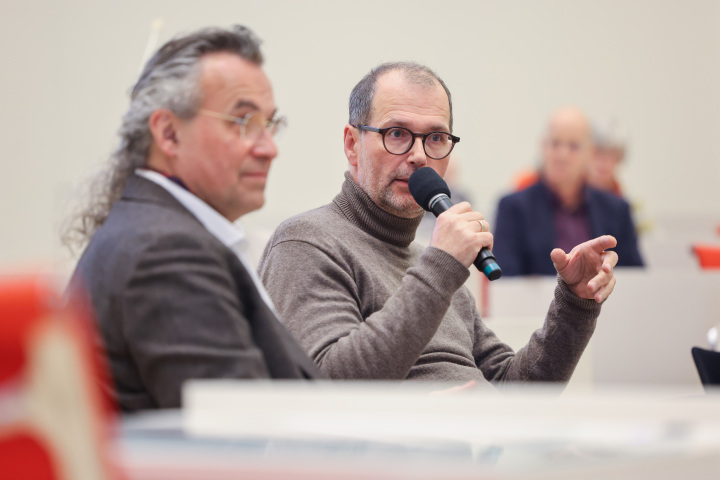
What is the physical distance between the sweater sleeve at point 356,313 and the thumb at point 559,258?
0.32 meters

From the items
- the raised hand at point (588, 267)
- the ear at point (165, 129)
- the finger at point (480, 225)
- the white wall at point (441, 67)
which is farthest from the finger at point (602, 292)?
the white wall at point (441, 67)

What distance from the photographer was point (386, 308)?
1.42 metres

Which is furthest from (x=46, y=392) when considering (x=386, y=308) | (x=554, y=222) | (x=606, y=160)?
(x=606, y=160)

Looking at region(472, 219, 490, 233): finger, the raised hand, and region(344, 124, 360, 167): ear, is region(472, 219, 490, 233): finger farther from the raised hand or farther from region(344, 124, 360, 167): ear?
region(344, 124, 360, 167): ear

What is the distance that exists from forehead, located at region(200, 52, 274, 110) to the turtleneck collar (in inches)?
21.1

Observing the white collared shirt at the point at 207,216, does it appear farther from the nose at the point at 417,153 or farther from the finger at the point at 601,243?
the finger at the point at 601,243

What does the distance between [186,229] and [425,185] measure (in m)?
0.68

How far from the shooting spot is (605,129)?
16.7 feet

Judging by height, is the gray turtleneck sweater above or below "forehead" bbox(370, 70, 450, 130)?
below

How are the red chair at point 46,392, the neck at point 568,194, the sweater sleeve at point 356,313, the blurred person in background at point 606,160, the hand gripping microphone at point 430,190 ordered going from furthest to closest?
the blurred person in background at point 606,160, the neck at point 568,194, the hand gripping microphone at point 430,190, the sweater sleeve at point 356,313, the red chair at point 46,392

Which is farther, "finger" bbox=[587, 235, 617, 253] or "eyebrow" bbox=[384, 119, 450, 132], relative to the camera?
"eyebrow" bbox=[384, 119, 450, 132]

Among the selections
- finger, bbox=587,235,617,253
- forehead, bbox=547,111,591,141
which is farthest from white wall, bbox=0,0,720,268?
finger, bbox=587,235,617,253

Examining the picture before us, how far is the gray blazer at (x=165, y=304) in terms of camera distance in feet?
3.42

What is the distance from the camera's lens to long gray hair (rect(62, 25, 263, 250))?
1.25m
